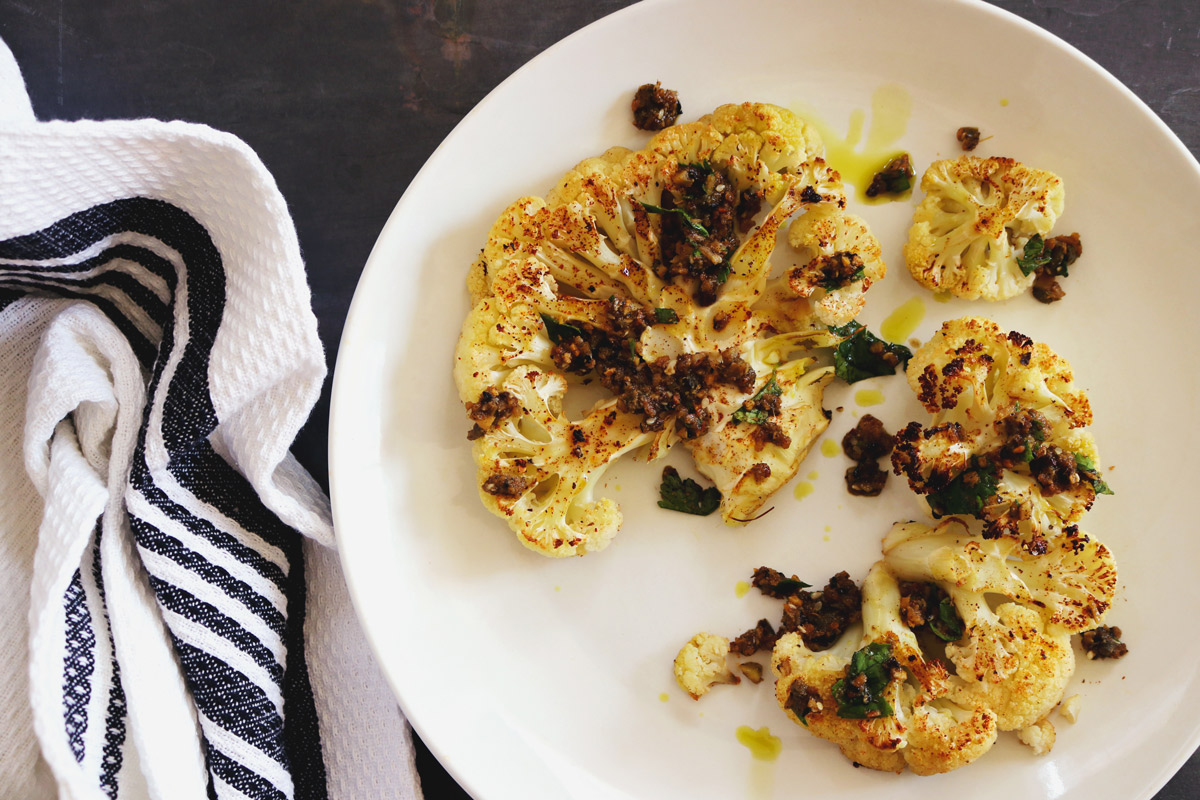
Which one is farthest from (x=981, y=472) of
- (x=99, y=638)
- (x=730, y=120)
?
(x=99, y=638)

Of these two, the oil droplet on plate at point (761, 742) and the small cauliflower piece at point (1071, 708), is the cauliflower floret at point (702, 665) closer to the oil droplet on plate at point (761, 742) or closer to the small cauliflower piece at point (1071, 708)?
the oil droplet on plate at point (761, 742)

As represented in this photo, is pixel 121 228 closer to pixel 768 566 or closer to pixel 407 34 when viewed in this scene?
pixel 407 34

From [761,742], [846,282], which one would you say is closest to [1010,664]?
[761,742]

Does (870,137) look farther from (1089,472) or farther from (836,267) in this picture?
(1089,472)

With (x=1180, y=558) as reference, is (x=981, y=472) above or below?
above

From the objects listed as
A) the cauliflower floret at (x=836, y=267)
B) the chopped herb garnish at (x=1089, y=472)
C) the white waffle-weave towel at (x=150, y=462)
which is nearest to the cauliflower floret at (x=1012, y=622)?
the chopped herb garnish at (x=1089, y=472)

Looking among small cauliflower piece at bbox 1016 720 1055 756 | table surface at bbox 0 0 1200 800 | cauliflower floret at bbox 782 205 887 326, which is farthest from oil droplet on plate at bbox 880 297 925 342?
small cauliflower piece at bbox 1016 720 1055 756

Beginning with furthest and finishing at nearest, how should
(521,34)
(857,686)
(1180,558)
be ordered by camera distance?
1. (521,34)
2. (1180,558)
3. (857,686)
